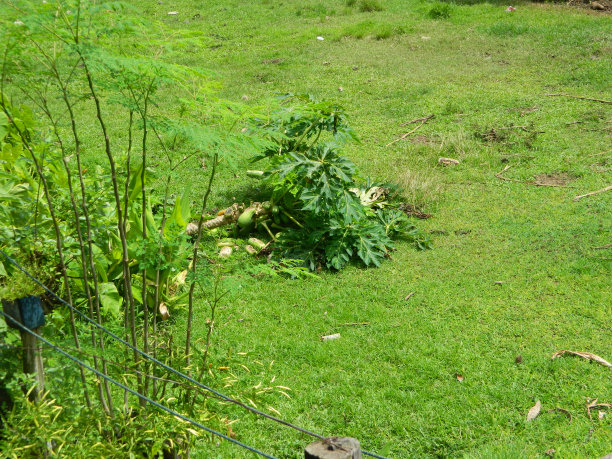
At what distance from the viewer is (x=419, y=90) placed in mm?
9461

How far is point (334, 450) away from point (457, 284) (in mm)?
3462

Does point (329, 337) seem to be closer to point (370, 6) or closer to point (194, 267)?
point (194, 267)

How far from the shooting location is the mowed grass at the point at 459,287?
143 inches

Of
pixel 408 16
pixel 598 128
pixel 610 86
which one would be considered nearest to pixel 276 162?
pixel 598 128

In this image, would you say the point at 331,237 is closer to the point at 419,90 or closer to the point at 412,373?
the point at 412,373

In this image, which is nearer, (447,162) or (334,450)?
(334,450)

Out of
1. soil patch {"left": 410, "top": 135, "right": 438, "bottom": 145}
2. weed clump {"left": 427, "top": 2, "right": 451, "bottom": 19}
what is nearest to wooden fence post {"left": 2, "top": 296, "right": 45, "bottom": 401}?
soil patch {"left": 410, "top": 135, "right": 438, "bottom": 145}

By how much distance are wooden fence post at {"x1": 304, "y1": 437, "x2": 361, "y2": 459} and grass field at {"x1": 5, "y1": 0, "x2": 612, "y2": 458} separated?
1.05 meters

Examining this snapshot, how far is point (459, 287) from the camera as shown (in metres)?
5.05

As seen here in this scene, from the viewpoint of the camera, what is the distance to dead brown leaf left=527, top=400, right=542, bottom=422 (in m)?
3.64

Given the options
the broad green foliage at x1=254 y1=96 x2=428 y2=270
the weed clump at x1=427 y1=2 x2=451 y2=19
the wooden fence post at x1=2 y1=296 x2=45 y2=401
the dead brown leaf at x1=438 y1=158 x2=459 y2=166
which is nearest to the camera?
the wooden fence post at x1=2 y1=296 x2=45 y2=401

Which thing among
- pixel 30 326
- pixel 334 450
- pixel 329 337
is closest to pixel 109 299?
pixel 329 337

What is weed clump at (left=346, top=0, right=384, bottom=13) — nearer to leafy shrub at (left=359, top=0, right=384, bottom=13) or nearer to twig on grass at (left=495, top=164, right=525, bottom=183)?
leafy shrub at (left=359, top=0, right=384, bottom=13)

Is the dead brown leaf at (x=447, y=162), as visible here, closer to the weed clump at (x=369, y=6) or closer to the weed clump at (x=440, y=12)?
the weed clump at (x=440, y=12)
